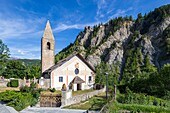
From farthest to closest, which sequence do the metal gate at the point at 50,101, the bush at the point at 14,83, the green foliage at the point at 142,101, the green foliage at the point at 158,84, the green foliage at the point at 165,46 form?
1. the green foliage at the point at 165,46
2. the bush at the point at 14,83
3. the green foliage at the point at 158,84
4. the metal gate at the point at 50,101
5. the green foliage at the point at 142,101

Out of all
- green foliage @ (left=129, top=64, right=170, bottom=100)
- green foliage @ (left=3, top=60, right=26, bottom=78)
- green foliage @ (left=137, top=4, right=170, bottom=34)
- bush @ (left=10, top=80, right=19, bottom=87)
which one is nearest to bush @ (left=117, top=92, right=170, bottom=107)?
green foliage @ (left=129, top=64, right=170, bottom=100)

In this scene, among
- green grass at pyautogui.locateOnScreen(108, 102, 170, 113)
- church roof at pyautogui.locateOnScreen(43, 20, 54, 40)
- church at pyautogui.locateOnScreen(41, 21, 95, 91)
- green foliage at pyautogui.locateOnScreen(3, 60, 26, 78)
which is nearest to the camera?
green grass at pyautogui.locateOnScreen(108, 102, 170, 113)

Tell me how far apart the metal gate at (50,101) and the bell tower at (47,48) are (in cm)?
1306

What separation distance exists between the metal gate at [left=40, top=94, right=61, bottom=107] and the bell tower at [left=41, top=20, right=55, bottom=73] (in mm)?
13055

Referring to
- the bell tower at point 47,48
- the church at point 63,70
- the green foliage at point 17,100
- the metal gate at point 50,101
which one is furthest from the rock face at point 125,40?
the green foliage at point 17,100

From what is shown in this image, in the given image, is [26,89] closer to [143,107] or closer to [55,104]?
[55,104]

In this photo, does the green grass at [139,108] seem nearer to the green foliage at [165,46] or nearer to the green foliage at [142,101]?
the green foliage at [142,101]

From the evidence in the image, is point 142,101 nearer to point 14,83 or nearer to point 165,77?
point 165,77

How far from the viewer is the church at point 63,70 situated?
96.0ft

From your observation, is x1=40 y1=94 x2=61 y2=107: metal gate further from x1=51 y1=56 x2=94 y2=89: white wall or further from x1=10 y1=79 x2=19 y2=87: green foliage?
x1=10 y1=79 x2=19 y2=87: green foliage

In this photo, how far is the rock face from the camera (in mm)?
87250

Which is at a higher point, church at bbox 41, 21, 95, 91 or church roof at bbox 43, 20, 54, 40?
church roof at bbox 43, 20, 54, 40

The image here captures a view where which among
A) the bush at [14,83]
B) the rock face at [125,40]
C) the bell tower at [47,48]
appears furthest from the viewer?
the rock face at [125,40]

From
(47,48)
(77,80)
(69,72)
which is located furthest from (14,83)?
(77,80)
